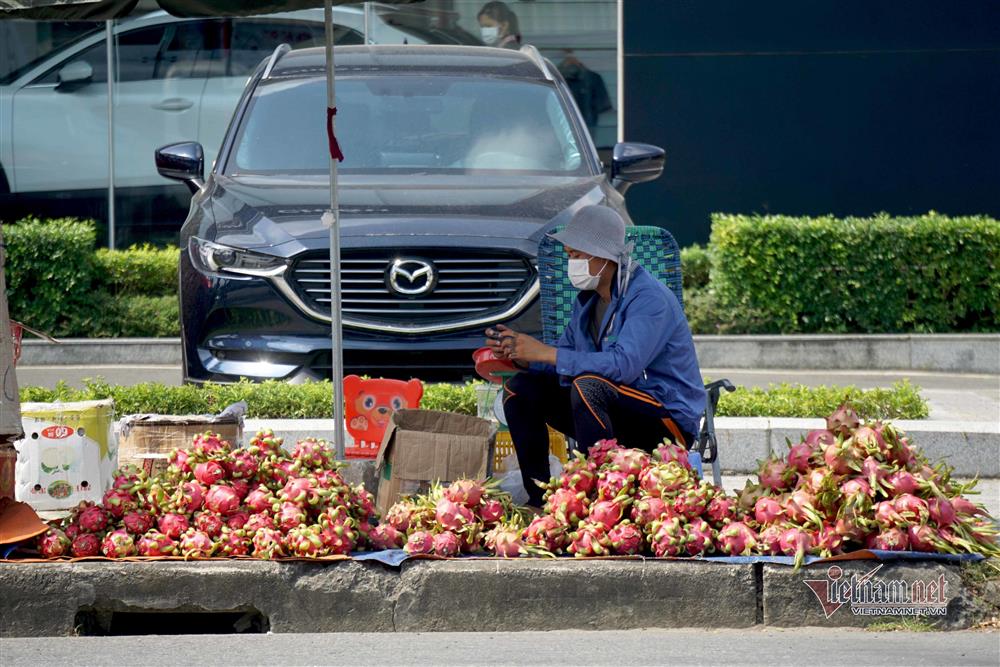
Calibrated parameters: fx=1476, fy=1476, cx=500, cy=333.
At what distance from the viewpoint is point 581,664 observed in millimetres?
4543

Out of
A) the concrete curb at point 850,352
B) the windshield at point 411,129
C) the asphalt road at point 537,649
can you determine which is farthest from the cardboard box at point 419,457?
the concrete curb at point 850,352

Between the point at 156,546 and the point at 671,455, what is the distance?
6.11ft

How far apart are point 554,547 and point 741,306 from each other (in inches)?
287

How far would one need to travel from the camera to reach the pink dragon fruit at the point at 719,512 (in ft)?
17.2

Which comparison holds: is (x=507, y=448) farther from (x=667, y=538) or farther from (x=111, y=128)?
(x=111, y=128)

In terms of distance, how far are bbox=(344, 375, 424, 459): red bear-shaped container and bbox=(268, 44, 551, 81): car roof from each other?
→ 2.83 metres

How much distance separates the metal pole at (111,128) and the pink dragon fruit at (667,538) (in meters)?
10.4

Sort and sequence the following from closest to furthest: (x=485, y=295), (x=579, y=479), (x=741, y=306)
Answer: (x=579, y=479)
(x=485, y=295)
(x=741, y=306)

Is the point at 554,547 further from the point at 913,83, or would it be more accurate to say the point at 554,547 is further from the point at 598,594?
the point at 913,83

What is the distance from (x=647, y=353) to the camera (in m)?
5.73

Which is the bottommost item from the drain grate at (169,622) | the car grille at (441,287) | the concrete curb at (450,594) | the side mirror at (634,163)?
the drain grate at (169,622)

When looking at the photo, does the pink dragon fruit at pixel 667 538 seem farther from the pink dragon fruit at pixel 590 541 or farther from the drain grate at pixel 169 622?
the drain grate at pixel 169 622

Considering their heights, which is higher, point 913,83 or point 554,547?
point 913,83

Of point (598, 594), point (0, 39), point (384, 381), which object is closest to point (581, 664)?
point (598, 594)
